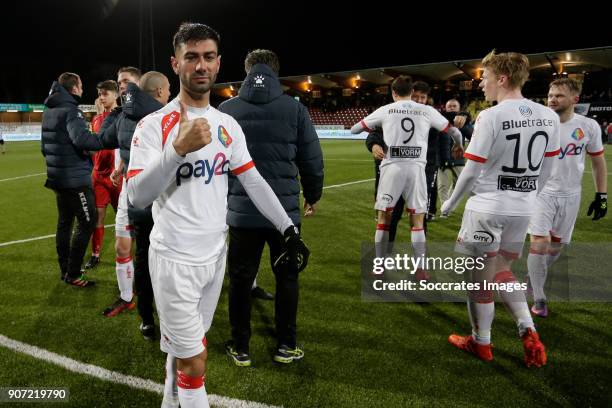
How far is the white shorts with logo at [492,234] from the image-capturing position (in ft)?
10.5

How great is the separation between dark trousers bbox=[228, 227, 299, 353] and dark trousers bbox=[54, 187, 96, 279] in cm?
237

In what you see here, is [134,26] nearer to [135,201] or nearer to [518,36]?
[518,36]

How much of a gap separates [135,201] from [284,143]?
1.38 m

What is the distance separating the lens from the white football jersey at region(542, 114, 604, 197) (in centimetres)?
419

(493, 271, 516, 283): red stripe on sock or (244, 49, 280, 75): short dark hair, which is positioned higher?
(244, 49, 280, 75): short dark hair

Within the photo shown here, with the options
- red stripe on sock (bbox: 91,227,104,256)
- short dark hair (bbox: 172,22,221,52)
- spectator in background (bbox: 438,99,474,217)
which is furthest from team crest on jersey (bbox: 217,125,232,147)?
spectator in background (bbox: 438,99,474,217)

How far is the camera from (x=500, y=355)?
11.3ft

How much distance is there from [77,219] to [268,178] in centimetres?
271

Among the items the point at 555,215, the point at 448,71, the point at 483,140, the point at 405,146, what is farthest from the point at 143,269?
the point at 448,71

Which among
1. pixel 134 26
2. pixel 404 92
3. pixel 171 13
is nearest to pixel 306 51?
pixel 171 13

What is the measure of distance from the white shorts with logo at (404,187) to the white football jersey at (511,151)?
162 centimetres

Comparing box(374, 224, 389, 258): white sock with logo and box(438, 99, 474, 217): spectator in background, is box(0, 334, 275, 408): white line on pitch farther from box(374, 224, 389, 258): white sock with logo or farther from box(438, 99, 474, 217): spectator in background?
box(438, 99, 474, 217): spectator in background

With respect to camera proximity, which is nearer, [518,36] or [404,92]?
[404,92]

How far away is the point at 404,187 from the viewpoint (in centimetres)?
489
